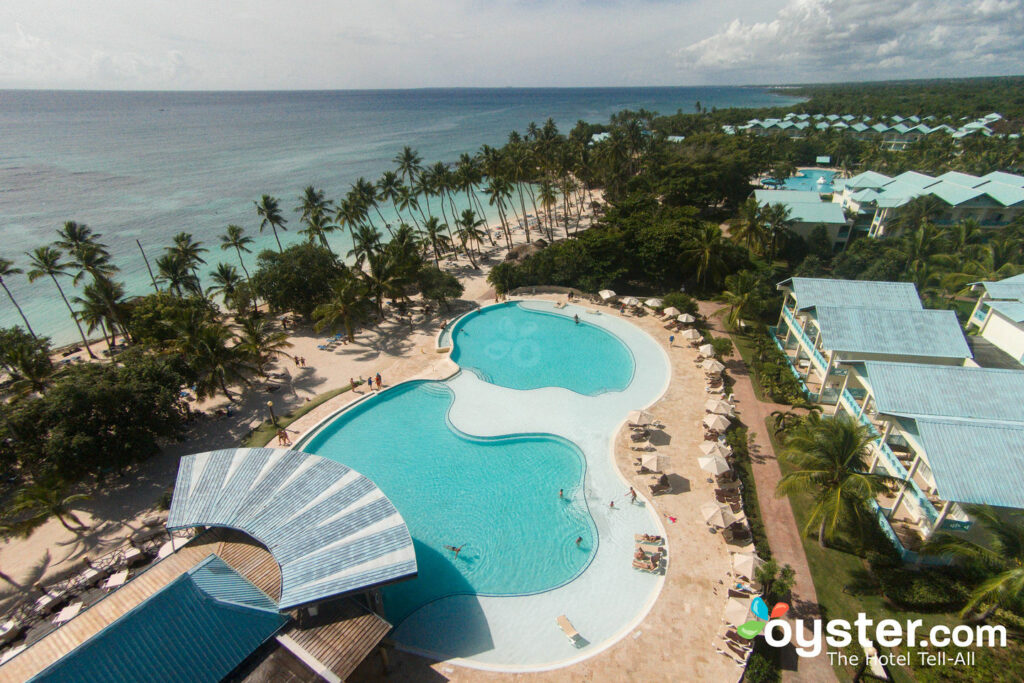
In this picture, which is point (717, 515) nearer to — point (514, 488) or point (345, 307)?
point (514, 488)

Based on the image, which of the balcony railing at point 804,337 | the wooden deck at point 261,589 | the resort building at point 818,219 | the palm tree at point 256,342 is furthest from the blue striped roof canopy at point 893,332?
the palm tree at point 256,342

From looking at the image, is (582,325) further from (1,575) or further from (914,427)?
(1,575)

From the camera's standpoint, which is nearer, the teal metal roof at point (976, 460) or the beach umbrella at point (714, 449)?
the teal metal roof at point (976, 460)

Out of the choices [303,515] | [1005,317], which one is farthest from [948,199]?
[303,515]

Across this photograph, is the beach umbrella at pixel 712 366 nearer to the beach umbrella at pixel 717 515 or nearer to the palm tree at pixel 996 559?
the beach umbrella at pixel 717 515

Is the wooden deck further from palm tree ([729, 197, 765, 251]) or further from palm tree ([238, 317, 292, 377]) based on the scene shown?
palm tree ([729, 197, 765, 251])

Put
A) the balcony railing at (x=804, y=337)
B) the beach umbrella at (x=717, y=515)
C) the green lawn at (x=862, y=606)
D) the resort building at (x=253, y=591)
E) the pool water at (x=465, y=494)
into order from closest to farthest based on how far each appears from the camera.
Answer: the resort building at (x=253, y=591)
the green lawn at (x=862, y=606)
the pool water at (x=465, y=494)
the beach umbrella at (x=717, y=515)
the balcony railing at (x=804, y=337)

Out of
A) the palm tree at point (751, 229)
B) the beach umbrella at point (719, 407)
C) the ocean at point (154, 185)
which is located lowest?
the beach umbrella at point (719, 407)

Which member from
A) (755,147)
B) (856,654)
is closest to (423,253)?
(856,654)
